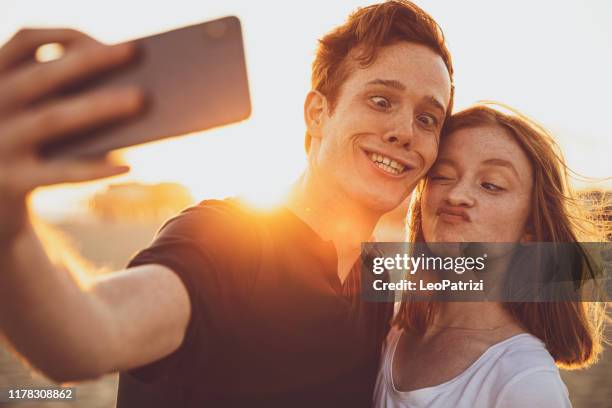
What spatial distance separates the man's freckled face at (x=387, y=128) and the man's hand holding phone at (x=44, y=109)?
1763mm

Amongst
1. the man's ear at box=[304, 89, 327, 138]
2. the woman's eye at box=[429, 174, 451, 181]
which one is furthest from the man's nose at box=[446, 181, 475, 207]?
the man's ear at box=[304, 89, 327, 138]

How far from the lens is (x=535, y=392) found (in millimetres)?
1950

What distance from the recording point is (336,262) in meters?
2.38

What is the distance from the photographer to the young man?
875mm

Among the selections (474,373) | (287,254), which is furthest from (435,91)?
(474,373)

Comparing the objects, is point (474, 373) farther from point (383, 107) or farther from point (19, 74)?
point (19, 74)

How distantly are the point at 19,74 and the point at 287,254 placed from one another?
1469mm

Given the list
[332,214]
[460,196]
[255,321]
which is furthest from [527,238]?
[255,321]

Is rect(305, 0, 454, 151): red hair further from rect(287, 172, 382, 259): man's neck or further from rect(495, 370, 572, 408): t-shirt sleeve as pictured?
rect(495, 370, 572, 408): t-shirt sleeve

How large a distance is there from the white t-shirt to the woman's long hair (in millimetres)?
235

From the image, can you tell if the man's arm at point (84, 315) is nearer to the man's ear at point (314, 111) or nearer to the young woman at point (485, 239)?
the young woman at point (485, 239)

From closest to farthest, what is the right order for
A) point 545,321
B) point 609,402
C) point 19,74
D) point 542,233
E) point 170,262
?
point 19,74
point 170,262
point 545,321
point 542,233
point 609,402

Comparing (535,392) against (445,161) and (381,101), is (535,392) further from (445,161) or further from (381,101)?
(381,101)

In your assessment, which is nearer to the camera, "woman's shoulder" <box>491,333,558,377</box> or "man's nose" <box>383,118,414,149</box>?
"woman's shoulder" <box>491,333,558,377</box>
